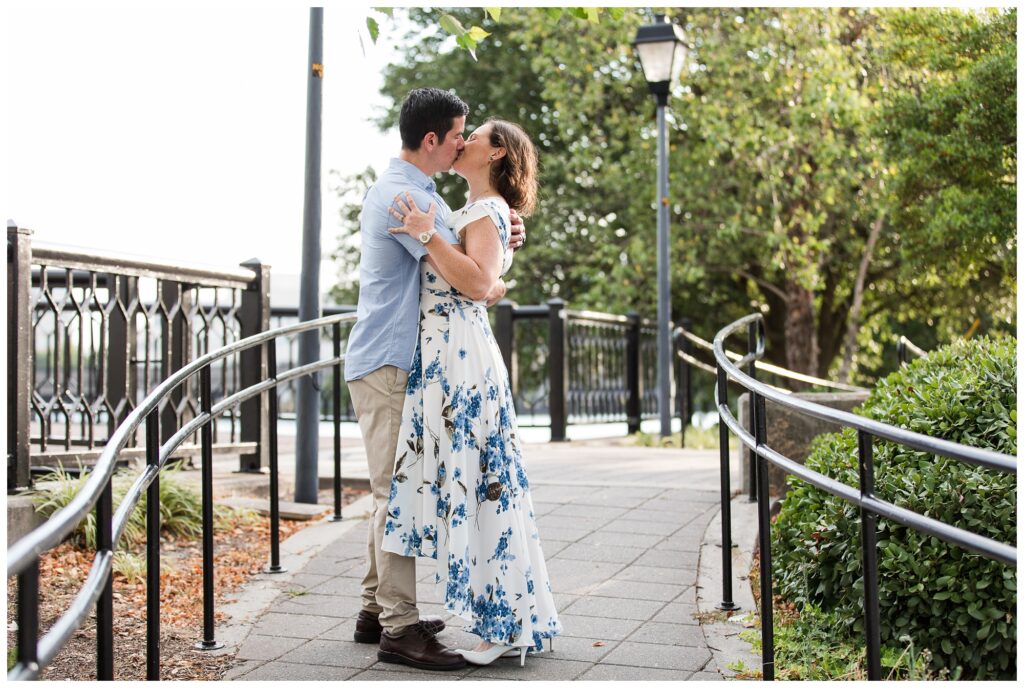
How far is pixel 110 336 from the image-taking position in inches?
247

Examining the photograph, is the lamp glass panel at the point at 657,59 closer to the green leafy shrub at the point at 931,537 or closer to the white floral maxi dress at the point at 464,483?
the green leafy shrub at the point at 931,537

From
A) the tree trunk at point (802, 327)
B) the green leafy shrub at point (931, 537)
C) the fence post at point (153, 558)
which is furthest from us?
the tree trunk at point (802, 327)

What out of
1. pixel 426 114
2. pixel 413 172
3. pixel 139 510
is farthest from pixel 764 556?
pixel 139 510

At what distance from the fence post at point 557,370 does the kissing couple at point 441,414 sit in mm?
6912

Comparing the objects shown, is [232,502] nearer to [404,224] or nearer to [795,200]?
[404,224]

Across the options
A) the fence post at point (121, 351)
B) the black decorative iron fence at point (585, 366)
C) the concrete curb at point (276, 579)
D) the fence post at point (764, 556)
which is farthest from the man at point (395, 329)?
the black decorative iron fence at point (585, 366)

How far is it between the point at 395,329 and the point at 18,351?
2.32 meters

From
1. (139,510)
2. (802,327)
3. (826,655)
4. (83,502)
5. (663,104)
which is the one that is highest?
(663,104)

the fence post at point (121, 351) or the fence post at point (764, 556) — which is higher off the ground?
the fence post at point (121, 351)

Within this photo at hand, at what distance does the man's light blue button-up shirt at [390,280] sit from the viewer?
3479mm

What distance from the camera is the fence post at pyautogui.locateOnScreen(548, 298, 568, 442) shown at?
10492 mm

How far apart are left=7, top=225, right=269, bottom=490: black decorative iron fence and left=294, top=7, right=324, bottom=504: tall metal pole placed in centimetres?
62

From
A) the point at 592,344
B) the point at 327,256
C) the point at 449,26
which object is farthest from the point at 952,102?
the point at 327,256

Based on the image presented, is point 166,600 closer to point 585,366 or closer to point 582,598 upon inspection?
point 582,598
